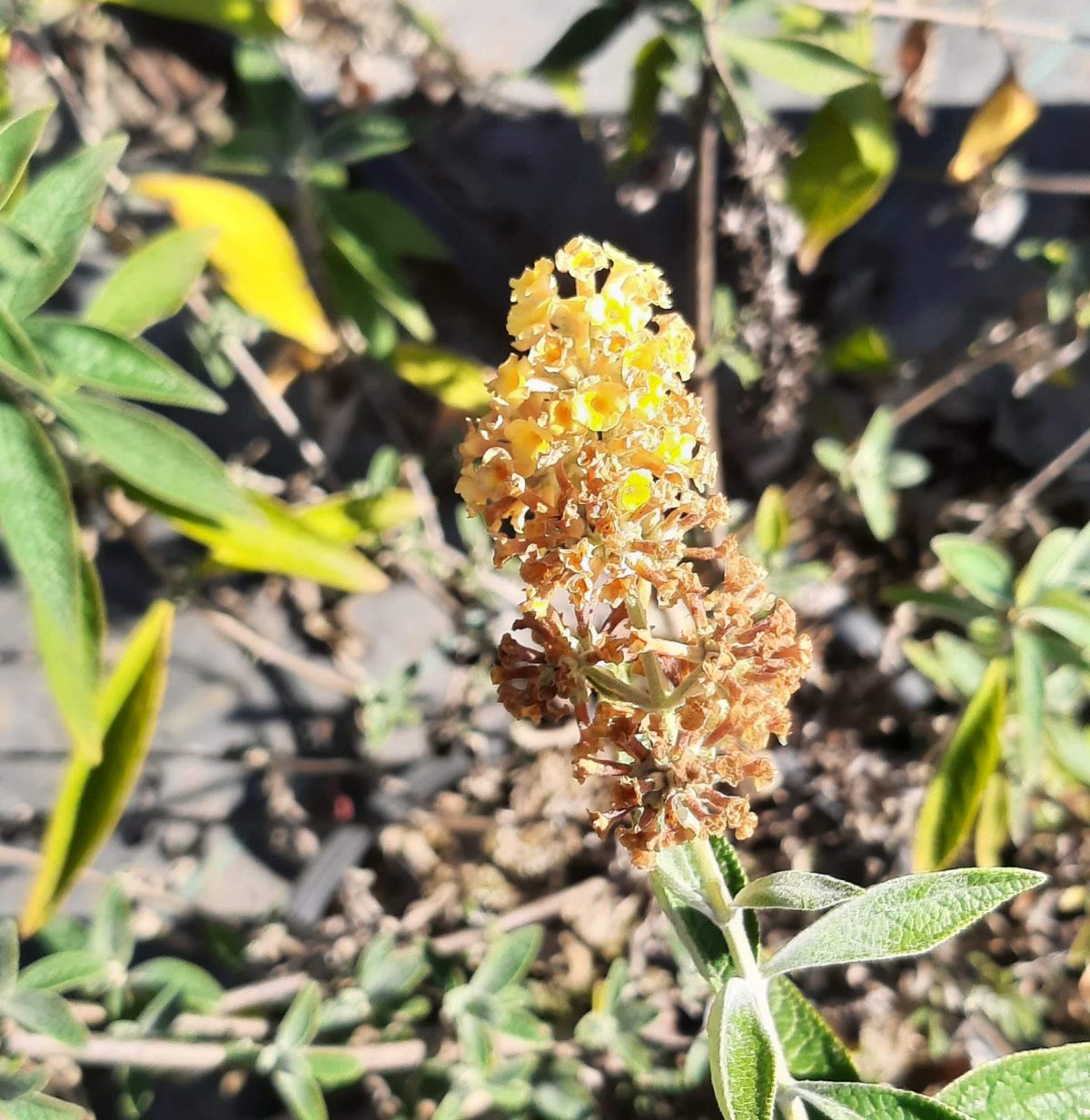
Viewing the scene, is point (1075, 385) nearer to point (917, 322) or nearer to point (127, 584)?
point (917, 322)

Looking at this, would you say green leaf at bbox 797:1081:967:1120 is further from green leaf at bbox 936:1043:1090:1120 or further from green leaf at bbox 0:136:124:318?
green leaf at bbox 0:136:124:318

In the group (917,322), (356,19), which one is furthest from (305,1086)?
(356,19)

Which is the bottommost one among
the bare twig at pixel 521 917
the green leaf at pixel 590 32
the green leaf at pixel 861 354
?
the bare twig at pixel 521 917

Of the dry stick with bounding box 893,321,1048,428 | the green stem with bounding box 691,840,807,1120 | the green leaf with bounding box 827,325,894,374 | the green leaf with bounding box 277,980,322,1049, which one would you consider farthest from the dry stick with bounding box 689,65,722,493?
the green leaf with bounding box 277,980,322,1049

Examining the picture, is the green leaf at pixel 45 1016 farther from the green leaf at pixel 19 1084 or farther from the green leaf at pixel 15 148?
the green leaf at pixel 15 148

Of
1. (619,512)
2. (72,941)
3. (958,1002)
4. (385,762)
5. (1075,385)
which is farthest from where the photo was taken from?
(1075,385)

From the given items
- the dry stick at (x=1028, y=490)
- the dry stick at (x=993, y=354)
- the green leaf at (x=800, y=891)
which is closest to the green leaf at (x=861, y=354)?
the dry stick at (x=993, y=354)

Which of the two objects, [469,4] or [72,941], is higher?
[469,4]
